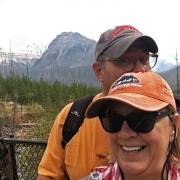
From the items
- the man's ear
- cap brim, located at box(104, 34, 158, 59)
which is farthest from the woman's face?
the man's ear

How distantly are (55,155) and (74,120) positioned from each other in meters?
0.20

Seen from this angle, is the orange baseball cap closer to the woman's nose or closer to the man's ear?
the woman's nose

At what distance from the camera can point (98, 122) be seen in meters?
2.30

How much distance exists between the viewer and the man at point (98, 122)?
215cm

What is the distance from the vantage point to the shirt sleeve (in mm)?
2361

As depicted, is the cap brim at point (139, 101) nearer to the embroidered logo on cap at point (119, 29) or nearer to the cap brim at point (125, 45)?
the cap brim at point (125, 45)

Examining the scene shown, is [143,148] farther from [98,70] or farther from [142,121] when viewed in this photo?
[98,70]

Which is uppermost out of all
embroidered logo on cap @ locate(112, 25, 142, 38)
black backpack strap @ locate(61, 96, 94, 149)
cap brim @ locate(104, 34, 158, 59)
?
embroidered logo on cap @ locate(112, 25, 142, 38)

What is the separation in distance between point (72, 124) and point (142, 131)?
0.68 metres

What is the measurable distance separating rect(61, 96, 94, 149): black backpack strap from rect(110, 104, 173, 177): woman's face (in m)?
0.59

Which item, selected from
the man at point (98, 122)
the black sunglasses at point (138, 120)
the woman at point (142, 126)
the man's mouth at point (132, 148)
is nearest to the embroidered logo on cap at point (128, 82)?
the woman at point (142, 126)

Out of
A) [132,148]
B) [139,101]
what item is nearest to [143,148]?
[132,148]

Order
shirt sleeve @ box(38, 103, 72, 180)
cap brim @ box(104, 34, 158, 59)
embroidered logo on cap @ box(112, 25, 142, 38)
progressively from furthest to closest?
shirt sleeve @ box(38, 103, 72, 180) < embroidered logo on cap @ box(112, 25, 142, 38) < cap brim @ box(104, 34, 158, 59)

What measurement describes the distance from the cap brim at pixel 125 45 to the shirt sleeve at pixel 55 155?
15.2 inches
